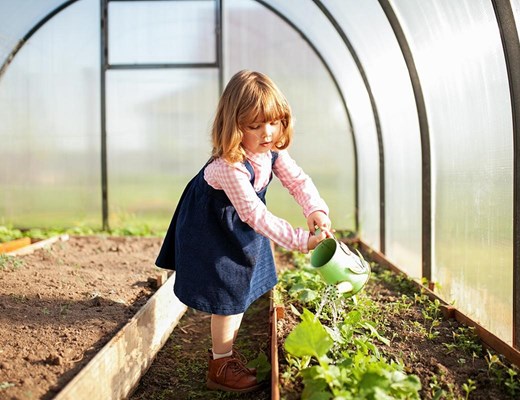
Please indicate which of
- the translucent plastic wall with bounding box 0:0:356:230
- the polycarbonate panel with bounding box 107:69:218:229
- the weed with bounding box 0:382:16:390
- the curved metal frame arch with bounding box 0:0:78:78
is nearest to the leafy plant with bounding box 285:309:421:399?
the weed with bounding box 0:382:16:390

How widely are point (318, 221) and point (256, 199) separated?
0.97ft

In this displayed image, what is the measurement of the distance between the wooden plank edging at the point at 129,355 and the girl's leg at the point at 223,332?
39 cm

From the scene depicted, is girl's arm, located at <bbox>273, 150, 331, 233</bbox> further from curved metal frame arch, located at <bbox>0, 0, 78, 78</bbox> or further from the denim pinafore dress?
curved metal frame arch, located at <bbox>0, 0, 78, 78</bbox>

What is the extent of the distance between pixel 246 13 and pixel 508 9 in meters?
4.75

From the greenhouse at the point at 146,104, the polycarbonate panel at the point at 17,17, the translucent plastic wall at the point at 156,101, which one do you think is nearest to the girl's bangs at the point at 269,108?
the greenhouse at the point at 146,104

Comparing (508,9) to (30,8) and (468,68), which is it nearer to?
(468,68)

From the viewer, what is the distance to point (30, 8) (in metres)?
6.62

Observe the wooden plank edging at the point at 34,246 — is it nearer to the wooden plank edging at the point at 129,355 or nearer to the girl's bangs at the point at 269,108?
the wooden plank edging at the point at 129,355

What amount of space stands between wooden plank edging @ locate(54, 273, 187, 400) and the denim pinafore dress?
0.35 metres

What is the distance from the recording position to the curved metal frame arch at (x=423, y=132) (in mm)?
4180

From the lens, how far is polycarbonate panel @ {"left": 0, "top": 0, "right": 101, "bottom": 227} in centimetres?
703

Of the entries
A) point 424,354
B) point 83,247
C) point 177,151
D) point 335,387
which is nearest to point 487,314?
point 424,354

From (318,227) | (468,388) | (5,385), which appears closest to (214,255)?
(318,227)

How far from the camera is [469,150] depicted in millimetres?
3580
